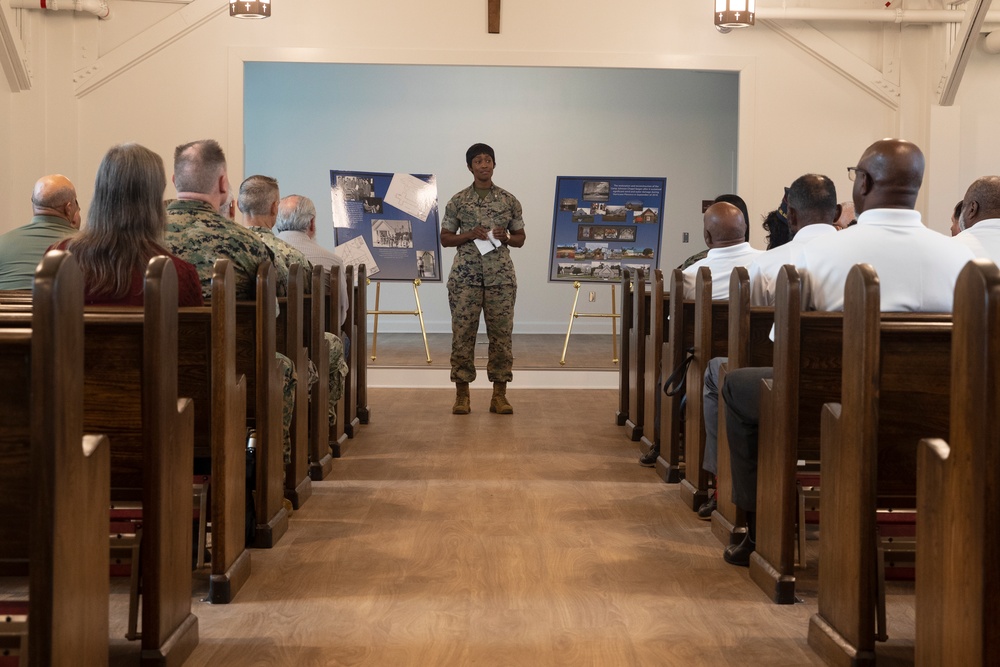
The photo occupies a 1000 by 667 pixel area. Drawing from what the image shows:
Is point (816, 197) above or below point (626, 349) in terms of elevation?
above

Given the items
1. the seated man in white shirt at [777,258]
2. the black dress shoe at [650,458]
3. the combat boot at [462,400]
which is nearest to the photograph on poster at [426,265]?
the combat boot at [462,400]

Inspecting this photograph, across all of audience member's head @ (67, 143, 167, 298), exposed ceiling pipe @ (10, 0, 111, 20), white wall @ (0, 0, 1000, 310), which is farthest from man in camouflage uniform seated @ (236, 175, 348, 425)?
exposed ceiling pipe @ (10, 0, 111, 20)

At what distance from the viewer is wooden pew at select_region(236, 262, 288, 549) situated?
3113 millimetres

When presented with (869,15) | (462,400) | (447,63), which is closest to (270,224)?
(462,400)

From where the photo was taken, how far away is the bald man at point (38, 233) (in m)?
4.12

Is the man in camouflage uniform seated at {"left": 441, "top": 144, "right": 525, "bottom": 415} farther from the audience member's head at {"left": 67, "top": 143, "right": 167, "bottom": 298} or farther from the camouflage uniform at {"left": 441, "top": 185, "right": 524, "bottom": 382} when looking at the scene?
the audience member's head at {"left": 67, "top": 143, "right": 167, "bottom": 298}

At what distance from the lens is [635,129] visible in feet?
41.5

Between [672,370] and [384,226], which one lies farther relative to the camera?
[384,226]

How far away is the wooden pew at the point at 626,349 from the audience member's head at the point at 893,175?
2955 mm

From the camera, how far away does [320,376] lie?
4434 millimetres

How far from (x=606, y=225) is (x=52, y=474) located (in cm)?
788

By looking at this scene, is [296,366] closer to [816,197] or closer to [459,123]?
[816,197]

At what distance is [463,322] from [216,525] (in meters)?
3.70

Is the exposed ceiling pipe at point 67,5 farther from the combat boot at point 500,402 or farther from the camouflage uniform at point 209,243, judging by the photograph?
the camouflage uniform at point 209,243
